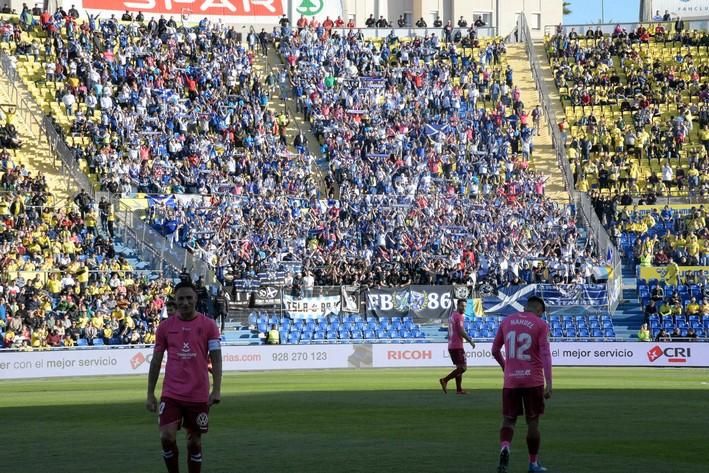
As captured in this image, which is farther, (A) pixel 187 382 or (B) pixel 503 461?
(B) pixel 503 461

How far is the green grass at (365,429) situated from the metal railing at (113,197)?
12.9m

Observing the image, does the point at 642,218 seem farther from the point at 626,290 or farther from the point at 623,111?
the point at 623,111

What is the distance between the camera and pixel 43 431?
20484 millimetres

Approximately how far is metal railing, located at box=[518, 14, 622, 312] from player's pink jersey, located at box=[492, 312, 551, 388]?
108ft

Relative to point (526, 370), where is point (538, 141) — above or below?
above

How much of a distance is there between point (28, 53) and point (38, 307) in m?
18.5

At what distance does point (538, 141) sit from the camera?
60094 mm


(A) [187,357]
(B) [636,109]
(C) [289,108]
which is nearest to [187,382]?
(A) [187,357]

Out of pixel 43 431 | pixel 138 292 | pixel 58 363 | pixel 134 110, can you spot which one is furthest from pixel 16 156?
pixel 43 431

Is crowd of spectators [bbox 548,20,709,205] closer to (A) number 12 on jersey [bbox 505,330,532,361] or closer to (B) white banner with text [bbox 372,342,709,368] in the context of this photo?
(B) white banner with text [bbox 372,342,709,368]

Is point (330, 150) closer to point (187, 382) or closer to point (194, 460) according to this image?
point (187, 382)

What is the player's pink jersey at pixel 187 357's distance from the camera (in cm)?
1258

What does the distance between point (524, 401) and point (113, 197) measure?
1458 inches

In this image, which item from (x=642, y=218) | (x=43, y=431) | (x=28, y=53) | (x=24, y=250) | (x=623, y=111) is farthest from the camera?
(x=623, y=111)
